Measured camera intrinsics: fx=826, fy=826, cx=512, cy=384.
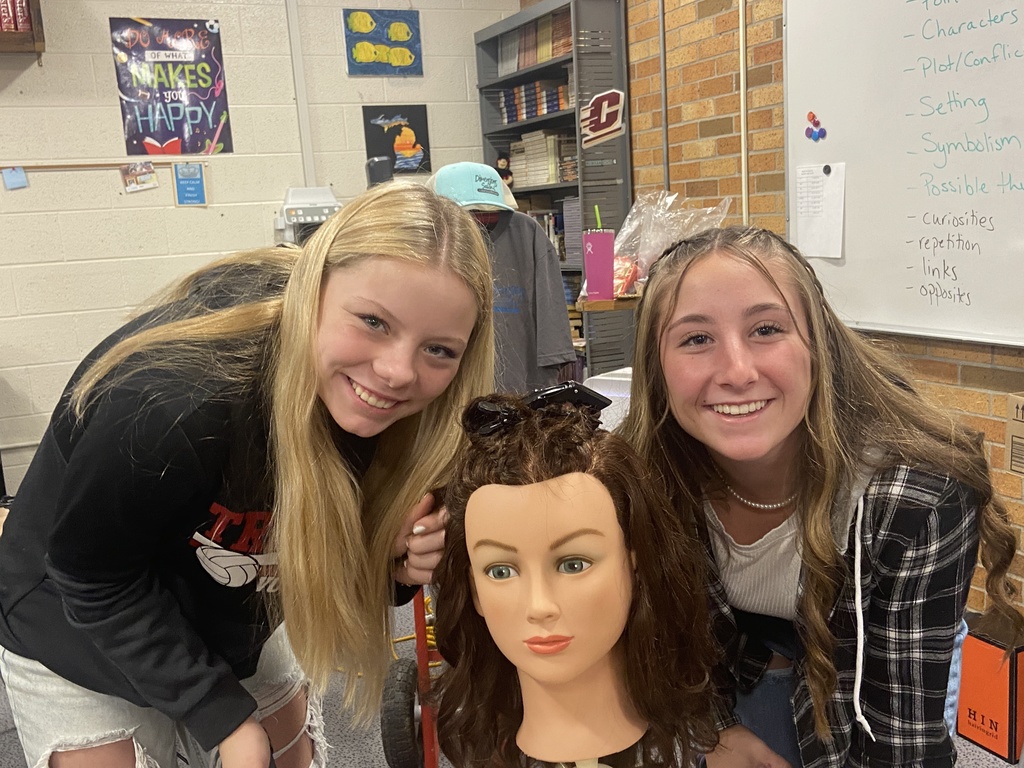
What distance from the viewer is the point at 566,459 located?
1.02 metres

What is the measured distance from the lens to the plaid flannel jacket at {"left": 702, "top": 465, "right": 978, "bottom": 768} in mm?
1151

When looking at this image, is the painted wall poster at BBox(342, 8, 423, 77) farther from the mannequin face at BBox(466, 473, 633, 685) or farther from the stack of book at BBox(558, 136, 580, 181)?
the mannequin face at BBox(466, 473, 633, 685)

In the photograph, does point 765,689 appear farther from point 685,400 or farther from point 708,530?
point 685,400

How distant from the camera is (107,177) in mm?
3891

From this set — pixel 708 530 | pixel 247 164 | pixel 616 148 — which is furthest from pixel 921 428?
pixel 247 164

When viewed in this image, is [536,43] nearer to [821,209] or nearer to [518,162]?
[518,162]

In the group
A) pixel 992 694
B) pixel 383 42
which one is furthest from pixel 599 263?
pixel 383 42

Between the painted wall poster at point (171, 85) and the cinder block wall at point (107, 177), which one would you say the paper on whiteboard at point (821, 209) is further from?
the painted wall poster at point (171, 85)

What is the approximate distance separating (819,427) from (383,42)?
386 cm

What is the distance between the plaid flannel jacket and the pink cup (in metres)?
1.60

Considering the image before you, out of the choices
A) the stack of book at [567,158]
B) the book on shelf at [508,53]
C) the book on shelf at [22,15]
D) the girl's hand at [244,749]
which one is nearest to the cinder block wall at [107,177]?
the book on shelf at [22,15]

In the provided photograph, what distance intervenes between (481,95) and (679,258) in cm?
369

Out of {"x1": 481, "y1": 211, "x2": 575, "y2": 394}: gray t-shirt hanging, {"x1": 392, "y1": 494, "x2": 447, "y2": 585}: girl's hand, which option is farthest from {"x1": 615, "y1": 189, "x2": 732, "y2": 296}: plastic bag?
{"x1": 392, "y1": 494, "x2": 447, "y2": 585}: girl's hand

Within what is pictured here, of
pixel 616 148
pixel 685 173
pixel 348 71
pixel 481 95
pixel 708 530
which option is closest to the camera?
pixel 708 530
